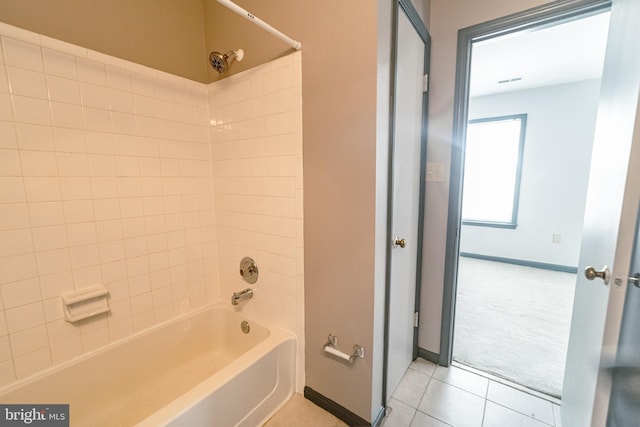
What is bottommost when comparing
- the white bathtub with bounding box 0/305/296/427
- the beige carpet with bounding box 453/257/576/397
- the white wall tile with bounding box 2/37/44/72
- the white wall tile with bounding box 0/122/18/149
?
the beige carpet with bounding box 453/257/576/397

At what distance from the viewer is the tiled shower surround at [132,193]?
1144 mm

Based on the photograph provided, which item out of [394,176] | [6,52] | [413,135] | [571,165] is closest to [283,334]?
[394,176]

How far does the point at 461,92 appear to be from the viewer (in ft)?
5.16

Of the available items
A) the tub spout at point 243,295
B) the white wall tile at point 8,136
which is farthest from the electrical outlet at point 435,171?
the white wall tile at point 8,136

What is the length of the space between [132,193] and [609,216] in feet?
7.13

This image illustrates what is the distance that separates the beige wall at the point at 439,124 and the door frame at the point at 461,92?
0.03 metres

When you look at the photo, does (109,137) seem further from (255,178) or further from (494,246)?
Answer: (494,246)

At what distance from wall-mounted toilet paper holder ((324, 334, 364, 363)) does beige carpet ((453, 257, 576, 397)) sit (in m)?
1.05

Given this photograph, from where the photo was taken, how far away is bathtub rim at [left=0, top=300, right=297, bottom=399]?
1.17 m

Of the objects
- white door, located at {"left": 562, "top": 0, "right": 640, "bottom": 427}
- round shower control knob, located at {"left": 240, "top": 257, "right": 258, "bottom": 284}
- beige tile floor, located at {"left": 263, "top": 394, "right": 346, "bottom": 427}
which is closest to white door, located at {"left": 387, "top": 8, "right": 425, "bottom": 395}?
beige tile floor, located at {"left": 263, "top": 394, "right": 346, "bottom": 427}

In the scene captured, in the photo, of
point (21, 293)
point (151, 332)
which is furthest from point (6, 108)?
point (151, 332)

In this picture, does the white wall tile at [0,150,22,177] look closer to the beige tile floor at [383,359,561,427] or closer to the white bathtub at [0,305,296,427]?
the white bathtub at [0,305,296,427]

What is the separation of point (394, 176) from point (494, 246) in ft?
11.9

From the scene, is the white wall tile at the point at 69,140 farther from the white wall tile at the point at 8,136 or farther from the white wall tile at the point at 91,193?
the white wall tile at the point at 8,136
